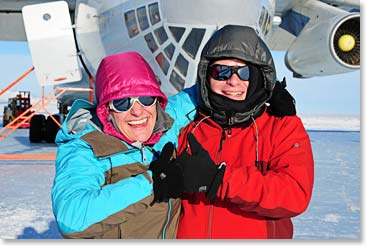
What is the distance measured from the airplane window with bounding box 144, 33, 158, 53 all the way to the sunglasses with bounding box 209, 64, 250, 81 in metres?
2.26

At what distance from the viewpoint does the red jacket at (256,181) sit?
1427 millimetres

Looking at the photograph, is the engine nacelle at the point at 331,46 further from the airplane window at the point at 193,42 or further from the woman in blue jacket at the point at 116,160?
the woman in blue jacket at the point at 116,160

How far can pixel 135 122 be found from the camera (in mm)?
1615

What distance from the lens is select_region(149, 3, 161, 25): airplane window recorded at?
3820mm

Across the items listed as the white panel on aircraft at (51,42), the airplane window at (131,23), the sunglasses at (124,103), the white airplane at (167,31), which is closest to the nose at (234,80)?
the sunglasses at (124,103)

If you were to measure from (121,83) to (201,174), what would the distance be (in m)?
0.41

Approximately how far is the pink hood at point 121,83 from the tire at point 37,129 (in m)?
8.76

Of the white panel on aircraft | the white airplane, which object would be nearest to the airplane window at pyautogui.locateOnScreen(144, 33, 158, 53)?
the white airplane

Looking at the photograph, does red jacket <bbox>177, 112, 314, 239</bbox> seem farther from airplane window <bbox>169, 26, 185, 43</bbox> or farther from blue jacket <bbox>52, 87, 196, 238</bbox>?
airplane window <bbox>169, 26, 185, 43</bbox>

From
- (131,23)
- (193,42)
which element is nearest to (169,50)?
(193,42)

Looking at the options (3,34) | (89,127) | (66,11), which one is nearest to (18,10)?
(3,34)

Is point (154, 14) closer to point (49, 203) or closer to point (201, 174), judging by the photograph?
point (49, 203)

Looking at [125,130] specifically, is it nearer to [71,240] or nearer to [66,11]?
[71,240]

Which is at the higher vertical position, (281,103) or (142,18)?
(142,18)
